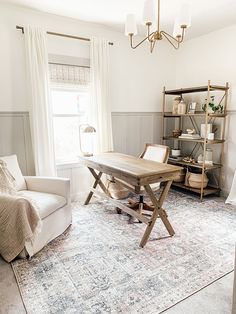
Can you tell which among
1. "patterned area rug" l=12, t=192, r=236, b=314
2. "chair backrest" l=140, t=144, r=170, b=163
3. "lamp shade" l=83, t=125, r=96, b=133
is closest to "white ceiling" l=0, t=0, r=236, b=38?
"lamp shade" l=83, t=125, r=96, b=133

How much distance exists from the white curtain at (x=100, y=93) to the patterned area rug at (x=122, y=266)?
1273 millimetres

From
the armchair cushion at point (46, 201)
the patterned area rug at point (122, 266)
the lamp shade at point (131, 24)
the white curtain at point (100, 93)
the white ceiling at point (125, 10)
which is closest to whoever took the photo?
the patterned area rug at point (122, 266)

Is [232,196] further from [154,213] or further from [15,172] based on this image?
[15,172]

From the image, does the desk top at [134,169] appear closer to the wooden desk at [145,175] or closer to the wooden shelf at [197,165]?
the wooden desk at [145,175]

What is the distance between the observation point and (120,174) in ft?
7.82

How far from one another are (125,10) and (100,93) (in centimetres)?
114

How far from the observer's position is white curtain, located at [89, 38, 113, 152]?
11.3ft

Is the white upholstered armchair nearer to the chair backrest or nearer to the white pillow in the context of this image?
the white pillow

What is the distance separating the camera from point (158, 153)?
125 inches

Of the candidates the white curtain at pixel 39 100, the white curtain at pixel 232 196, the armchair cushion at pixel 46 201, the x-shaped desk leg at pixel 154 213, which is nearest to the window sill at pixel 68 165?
the white curtain at pixel 39 100

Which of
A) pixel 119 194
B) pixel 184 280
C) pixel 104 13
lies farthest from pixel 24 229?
pixel 104 13

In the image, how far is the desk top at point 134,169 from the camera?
2168 millimetres

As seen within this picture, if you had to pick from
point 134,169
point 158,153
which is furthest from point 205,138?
point 134,169

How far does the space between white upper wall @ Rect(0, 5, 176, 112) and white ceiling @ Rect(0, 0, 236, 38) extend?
0.14m
